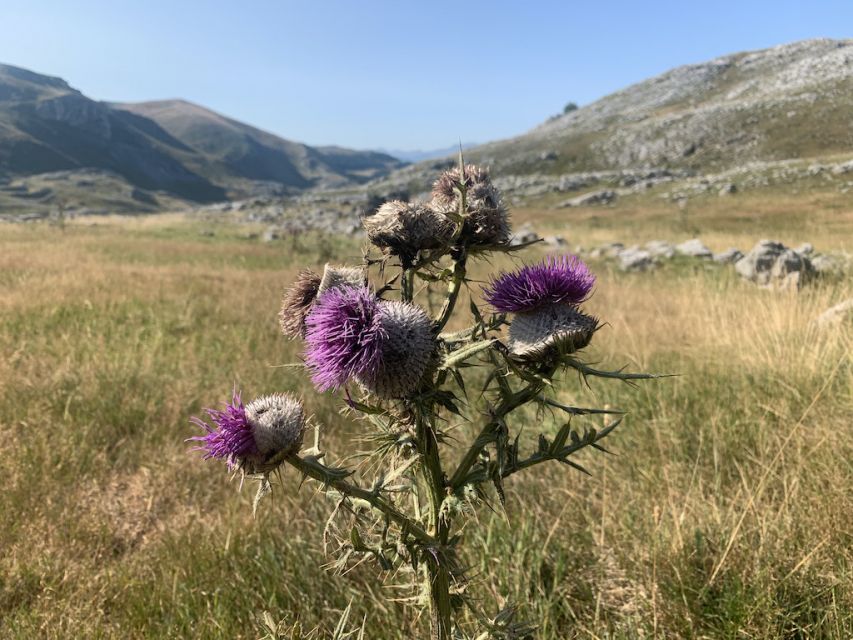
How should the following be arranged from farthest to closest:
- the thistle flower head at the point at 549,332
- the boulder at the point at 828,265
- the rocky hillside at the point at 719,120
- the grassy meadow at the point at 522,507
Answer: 1. the rocky hillside at the point at 719,120
2. the boulder at the point at 828,265
3. the grassy meadow at the point at 522,507
4. the thistle flower head at the point at 549,332

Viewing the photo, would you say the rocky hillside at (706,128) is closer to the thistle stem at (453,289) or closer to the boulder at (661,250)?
the boulder at (661,250)

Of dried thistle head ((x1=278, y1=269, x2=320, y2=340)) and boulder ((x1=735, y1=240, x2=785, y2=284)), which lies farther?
boulder ((x1=735, y1=240, x2=785, y2=284))

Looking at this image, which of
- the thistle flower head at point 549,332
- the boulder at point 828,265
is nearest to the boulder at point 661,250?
the boulder at point 828,265

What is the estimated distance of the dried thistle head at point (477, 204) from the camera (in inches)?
76.2

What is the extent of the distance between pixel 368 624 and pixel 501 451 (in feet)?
5.58

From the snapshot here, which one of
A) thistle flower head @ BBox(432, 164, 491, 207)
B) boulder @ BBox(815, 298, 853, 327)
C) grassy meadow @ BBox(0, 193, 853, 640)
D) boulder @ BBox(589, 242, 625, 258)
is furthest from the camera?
boulder @ BBox(589, 242, 625, 258)

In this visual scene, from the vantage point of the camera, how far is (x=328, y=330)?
1.64 m

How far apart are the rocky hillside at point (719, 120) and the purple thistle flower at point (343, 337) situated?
3594 inches

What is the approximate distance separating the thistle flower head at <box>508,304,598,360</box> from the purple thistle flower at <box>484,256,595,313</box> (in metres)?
0.04

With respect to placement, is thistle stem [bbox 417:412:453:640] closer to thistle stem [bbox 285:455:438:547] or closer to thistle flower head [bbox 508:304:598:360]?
thistle stem [bbox 285:455:438:547]

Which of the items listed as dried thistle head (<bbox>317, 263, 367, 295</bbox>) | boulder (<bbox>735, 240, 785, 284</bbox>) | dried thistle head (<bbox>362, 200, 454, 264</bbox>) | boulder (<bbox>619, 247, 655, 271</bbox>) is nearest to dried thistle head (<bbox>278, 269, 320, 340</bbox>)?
dried thistle head (<bbox>317, 263, 367, 295</bbox>)

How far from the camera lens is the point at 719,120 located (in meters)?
92.5

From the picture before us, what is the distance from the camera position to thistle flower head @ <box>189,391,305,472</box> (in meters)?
1.44

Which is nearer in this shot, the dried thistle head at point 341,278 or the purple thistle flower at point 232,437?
the purple thistle flower at point 232,437
